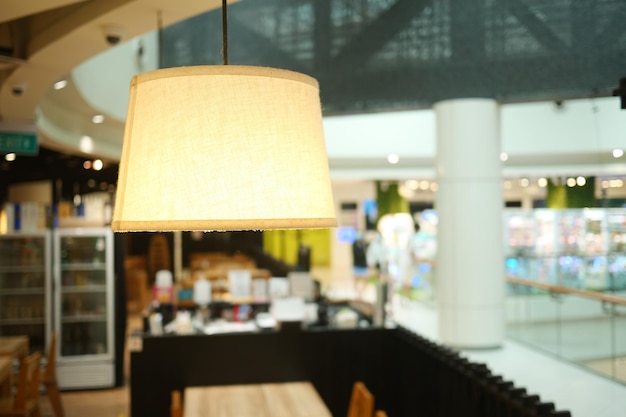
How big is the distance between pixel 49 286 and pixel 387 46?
5.10 metres

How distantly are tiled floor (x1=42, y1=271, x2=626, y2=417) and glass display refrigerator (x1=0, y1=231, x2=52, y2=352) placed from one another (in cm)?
91

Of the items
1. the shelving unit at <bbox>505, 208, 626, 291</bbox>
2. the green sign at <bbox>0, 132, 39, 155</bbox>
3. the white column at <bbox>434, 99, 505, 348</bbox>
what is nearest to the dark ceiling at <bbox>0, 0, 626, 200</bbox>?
the white column at <bbox>434, 99, 505, 348</bbox>

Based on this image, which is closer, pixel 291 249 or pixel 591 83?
pixel 591 83

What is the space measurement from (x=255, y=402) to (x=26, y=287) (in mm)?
4875

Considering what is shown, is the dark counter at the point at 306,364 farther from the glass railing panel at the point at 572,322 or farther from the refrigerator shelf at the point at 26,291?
the refrigerator shelf at the point at 26,291

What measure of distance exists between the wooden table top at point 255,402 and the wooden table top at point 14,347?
6.47 ft

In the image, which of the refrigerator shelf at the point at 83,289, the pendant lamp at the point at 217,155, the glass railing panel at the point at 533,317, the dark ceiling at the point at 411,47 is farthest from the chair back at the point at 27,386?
the glass railing panel at the point at 533,317

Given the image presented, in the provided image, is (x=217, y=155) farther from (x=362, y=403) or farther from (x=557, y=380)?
(x=557, y=380)

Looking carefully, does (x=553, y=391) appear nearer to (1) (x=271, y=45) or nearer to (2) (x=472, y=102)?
(2) (x=472, y=102)

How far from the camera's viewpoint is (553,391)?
7.54 m

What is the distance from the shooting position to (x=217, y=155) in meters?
1.35

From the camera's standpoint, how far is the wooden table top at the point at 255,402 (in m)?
4.71

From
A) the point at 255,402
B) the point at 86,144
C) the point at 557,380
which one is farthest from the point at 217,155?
the point at 86,144

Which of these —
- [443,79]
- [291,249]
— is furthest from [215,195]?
[291,249]
